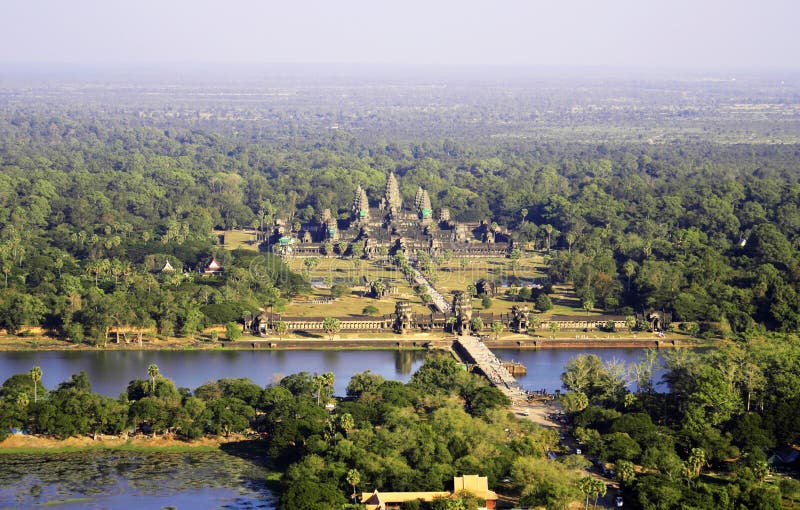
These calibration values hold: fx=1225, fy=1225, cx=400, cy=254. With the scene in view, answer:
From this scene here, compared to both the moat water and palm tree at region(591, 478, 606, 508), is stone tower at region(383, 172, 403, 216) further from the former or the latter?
palm tree at region(591, 478, 606, 508)

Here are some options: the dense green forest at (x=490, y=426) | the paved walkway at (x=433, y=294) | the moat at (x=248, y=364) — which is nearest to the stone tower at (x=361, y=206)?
the paved walkway at (x=433, y=294)

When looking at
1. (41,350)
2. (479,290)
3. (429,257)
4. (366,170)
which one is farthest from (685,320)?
(366,170)

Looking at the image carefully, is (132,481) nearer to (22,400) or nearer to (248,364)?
(22,400)

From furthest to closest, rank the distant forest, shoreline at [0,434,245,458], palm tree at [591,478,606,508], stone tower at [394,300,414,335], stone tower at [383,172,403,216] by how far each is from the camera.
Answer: stone tower at [383,172,403,216] → the distant forest → stone tower at [394,300,414,335] → shoreline at [0,434,245,458] → palm tree at [591,478,606,508]

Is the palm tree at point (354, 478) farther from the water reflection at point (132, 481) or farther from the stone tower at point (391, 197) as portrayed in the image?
the stone tower at point (391, 197)

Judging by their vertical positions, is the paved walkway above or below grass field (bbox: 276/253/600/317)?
above

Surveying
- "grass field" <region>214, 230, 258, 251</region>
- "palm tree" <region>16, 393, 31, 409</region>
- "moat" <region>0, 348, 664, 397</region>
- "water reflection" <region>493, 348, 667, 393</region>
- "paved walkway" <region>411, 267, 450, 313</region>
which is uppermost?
"palm tree" <region>16, 393, 31, 409</region>

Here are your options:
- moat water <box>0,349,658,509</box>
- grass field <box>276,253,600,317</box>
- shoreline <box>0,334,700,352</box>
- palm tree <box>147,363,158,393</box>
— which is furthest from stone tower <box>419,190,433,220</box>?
palm tree <box>147,363,158,393</box>
